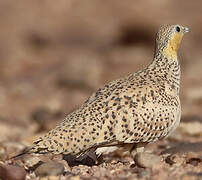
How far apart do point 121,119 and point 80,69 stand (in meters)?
13.0

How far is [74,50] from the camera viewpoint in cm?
2600

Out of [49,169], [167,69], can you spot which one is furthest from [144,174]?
[167,69]

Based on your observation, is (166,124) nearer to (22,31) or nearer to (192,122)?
(192,122)

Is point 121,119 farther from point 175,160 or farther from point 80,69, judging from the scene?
point 80,69

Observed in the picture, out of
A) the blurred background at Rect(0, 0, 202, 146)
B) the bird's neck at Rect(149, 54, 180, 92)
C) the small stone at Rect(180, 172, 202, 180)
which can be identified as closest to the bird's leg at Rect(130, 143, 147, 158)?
the bird's neck at Rect(149, 54, 180, 92)

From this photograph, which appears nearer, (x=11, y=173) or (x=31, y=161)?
(x=11, y=173)

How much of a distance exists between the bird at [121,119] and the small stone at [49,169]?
205 mm

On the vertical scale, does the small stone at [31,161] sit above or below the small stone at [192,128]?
below

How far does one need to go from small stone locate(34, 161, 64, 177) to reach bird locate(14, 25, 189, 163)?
205mm

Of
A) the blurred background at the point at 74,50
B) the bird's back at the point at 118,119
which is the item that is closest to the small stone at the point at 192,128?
the blurred background at the point at 74,50

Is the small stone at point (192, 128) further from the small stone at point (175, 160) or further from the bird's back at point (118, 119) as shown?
the small stone at point (175, 160)

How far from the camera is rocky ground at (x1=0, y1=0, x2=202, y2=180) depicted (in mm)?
6508

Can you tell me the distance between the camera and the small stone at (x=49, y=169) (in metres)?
6.10

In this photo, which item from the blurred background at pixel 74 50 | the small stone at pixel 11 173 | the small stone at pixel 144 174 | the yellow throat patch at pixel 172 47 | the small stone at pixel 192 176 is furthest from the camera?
the blurred background at pixel 74 50
